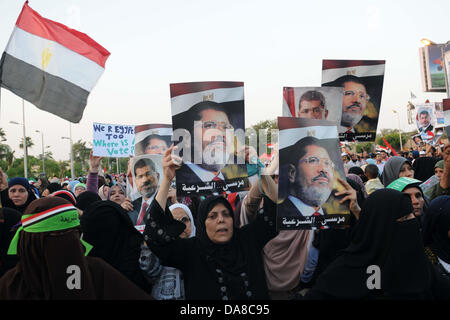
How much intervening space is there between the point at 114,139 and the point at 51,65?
334 centimetres

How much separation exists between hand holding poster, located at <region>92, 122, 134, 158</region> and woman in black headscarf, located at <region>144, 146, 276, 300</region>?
4928 millimetres

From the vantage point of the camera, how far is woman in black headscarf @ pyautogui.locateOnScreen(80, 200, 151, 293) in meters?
2.83

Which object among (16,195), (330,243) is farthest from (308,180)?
(16,195)

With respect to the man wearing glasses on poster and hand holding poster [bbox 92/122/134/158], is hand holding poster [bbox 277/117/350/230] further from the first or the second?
hand holding poster [bbox 92/122/134/158]

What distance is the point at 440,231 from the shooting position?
3.06 meters

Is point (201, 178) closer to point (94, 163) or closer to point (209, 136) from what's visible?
point (209, 136)

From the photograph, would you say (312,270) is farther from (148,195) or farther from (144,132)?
(144,132)

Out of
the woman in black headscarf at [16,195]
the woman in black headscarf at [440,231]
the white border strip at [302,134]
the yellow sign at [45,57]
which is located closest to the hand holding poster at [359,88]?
the woman in black headscarf at [440,231]

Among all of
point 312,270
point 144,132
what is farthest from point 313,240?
point 144,132

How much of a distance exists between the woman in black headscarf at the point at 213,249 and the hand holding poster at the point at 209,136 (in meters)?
0.15

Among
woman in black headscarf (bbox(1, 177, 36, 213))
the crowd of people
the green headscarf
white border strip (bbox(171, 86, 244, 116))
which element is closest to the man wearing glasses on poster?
the crowd of people

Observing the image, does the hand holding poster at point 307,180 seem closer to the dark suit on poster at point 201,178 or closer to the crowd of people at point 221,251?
the crowd of people at point 221,251

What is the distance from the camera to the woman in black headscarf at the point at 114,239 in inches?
111
